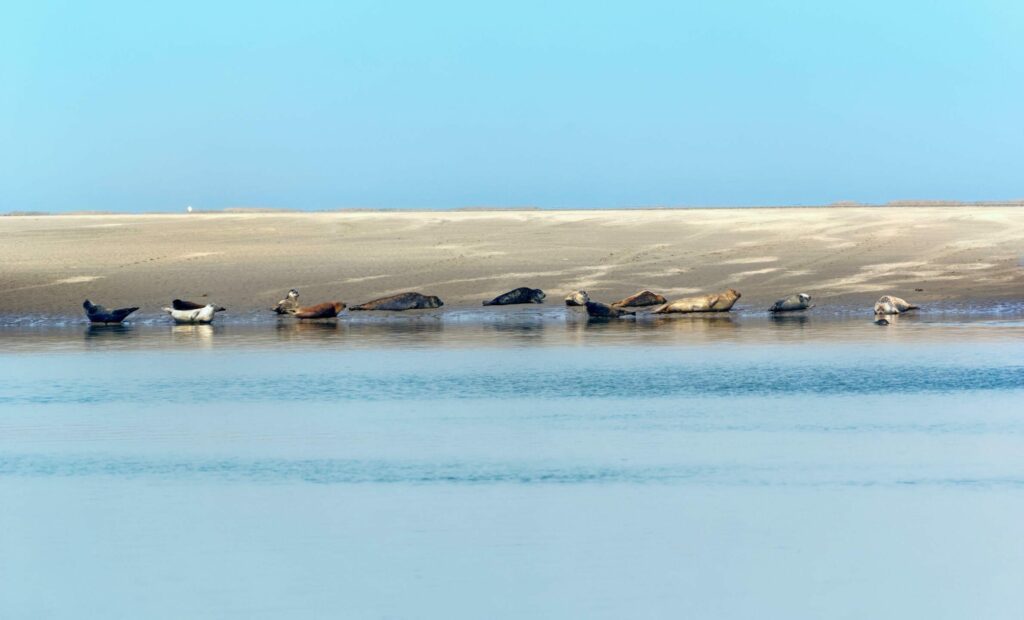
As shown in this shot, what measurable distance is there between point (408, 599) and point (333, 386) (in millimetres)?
6740

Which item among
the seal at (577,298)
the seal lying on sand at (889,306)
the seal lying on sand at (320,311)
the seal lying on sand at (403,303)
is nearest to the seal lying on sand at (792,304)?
the seal lying on sand at (889,306)

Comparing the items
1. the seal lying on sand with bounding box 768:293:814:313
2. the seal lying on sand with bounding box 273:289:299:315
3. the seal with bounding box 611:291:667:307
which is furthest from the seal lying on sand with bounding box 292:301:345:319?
the seal lying on sand with bounding box 768:293:814:313

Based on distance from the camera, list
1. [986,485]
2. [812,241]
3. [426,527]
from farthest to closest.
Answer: [812,241] < [986,485] < [426,527]

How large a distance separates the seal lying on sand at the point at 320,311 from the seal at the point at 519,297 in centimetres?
208

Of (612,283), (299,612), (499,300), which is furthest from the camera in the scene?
(612,283)

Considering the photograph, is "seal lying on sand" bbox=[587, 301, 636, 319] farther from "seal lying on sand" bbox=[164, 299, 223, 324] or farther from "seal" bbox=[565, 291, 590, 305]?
"seal lying on sand" bbox=[164, 299, 223, 324]

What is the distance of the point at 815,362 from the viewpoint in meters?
13.1

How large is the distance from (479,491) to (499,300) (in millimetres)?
12402

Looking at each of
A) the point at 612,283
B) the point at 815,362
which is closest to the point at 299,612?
the point at 815,362

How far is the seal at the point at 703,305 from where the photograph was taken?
19078mm

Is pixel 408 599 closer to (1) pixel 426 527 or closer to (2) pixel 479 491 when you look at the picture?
(1) pixel 426 527

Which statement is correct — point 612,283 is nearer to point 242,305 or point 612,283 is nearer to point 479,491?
point 242,305

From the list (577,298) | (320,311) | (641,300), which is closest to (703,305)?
(641,300)

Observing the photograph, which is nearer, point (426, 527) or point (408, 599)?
point (408, 599)
